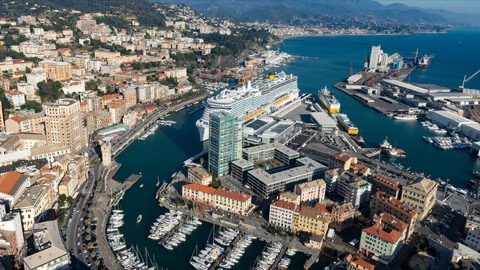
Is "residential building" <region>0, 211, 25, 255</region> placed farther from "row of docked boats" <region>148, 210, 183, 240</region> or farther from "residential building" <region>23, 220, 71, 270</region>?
"row of docked boats" <region>148, 210, 183, 240</region>

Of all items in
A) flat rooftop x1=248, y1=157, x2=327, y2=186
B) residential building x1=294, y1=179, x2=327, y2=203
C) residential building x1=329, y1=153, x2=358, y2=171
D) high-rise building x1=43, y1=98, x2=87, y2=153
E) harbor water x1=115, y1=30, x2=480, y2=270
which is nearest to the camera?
harbor water x1=115, y1=30, x2=480, y2=270

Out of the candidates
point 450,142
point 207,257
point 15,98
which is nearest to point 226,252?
point 207,257

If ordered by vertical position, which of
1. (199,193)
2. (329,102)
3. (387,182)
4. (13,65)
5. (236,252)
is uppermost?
(13,65)

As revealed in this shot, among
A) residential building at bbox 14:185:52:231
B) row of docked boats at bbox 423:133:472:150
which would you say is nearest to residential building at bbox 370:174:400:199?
row of docked boats at bbox 423:133:472:150

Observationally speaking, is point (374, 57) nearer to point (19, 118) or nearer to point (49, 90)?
point (49, 90)

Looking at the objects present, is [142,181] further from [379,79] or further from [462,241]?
[379,79]

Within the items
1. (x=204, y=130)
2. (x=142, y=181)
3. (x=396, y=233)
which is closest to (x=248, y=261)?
(x=396, y=233)
